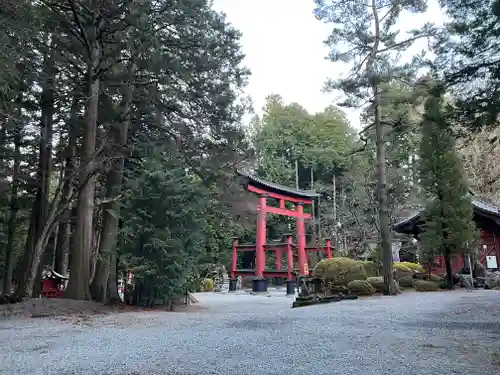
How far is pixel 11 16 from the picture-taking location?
5645 mm

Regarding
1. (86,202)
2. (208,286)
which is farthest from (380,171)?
(208,286)

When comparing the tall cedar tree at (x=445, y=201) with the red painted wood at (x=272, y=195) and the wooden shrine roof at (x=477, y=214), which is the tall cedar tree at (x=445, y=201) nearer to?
the wooden shrine roof at (x=477, y=214)

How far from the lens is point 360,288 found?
423 inches

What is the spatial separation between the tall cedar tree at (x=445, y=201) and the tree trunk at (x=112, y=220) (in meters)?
8.39

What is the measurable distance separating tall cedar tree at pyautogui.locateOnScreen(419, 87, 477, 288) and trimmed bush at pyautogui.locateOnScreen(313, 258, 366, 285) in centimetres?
270

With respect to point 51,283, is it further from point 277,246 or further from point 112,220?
point 277,246

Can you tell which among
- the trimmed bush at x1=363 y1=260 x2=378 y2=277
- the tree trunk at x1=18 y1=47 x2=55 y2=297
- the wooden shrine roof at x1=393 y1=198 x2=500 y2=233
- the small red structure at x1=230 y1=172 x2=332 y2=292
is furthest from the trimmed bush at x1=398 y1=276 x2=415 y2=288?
the tree trunk at x1=18 y1=47 x2=55 y2=297

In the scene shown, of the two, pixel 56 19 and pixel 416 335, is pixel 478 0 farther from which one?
pixel 56 19

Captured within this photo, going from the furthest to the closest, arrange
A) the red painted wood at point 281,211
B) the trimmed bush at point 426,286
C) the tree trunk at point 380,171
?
the red painted wood at point 281,211 < the trimmed bush at point 426,286 < the tree trunk at point 380,171

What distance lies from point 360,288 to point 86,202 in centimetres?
712

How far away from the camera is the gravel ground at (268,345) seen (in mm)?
3236

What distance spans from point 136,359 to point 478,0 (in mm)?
5352

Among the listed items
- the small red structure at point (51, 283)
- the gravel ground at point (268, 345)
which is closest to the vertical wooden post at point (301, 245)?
the small red structure at point (51, 283)

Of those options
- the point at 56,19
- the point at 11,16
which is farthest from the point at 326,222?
the point at 11,16
